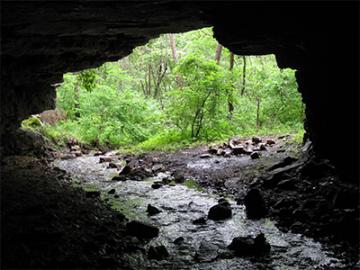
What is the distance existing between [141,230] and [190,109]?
40.6 ft

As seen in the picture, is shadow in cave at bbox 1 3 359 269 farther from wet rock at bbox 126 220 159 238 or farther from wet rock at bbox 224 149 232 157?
wet rock at bbox 224 149 232 157

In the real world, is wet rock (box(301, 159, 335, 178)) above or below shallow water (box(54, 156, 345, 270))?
above

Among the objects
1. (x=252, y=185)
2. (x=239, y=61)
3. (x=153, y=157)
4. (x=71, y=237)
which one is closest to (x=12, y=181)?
(x=71, y=237)

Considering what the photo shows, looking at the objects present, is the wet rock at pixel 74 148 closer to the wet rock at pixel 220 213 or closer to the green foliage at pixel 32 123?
the green foliage at pixel 32 123

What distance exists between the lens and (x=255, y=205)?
27.9ft

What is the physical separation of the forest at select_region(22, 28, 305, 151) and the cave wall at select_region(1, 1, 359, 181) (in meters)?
6.09

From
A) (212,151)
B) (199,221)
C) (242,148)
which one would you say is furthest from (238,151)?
(199,221)

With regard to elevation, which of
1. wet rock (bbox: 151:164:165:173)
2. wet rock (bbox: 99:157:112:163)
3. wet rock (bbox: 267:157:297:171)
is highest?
wet rock (bbox: 267:157:297:171)

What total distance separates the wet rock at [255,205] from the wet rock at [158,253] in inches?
104

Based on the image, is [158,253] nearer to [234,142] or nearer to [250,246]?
Result: [250,246]

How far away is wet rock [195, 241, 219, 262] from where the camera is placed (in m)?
6.33

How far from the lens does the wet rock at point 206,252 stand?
6.33m

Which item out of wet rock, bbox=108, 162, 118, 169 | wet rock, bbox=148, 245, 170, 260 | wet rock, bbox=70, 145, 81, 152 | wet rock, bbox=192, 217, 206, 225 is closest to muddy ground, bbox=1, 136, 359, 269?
wet rock, bbox=148, 245, 170, 260

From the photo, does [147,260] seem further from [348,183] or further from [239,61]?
[239,61]
